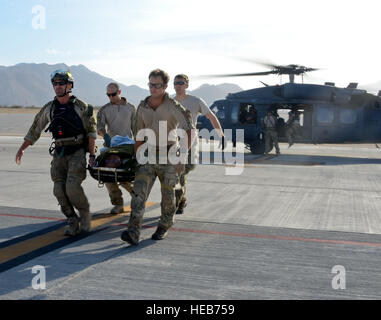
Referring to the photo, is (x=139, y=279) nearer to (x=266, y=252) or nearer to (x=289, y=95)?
(x=266, y=252)

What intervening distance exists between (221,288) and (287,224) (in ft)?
8.97

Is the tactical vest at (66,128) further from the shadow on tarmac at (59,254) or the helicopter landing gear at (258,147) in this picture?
the helicopter landing gear at (258,147)

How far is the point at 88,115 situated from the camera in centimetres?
564

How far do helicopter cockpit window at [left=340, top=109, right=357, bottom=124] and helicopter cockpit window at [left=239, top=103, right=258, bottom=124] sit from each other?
3526mm

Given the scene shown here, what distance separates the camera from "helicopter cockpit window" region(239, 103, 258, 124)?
18.9 m

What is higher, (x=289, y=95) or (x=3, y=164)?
(x=289, y=95)

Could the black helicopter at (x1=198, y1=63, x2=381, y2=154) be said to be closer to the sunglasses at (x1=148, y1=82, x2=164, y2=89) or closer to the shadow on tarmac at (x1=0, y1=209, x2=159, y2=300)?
the shadow on tarmac at (x1=0, y1=209, x2=159, y2=300)

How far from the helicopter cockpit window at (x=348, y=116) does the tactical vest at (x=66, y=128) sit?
587 inches

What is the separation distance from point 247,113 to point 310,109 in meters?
2.55

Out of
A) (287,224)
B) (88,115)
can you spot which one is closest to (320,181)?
(287,224)

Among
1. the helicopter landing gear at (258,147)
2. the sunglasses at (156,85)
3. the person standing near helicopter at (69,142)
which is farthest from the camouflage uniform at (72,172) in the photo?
the helicopter landing gear at (258,147)

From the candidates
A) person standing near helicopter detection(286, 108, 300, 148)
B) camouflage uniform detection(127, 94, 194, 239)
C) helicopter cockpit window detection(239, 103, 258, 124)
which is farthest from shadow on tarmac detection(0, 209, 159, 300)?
person standing near helicopter detection(286, 108, 300, 148)

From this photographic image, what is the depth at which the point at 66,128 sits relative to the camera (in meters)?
5.56

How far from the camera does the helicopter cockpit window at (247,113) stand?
744 inches
